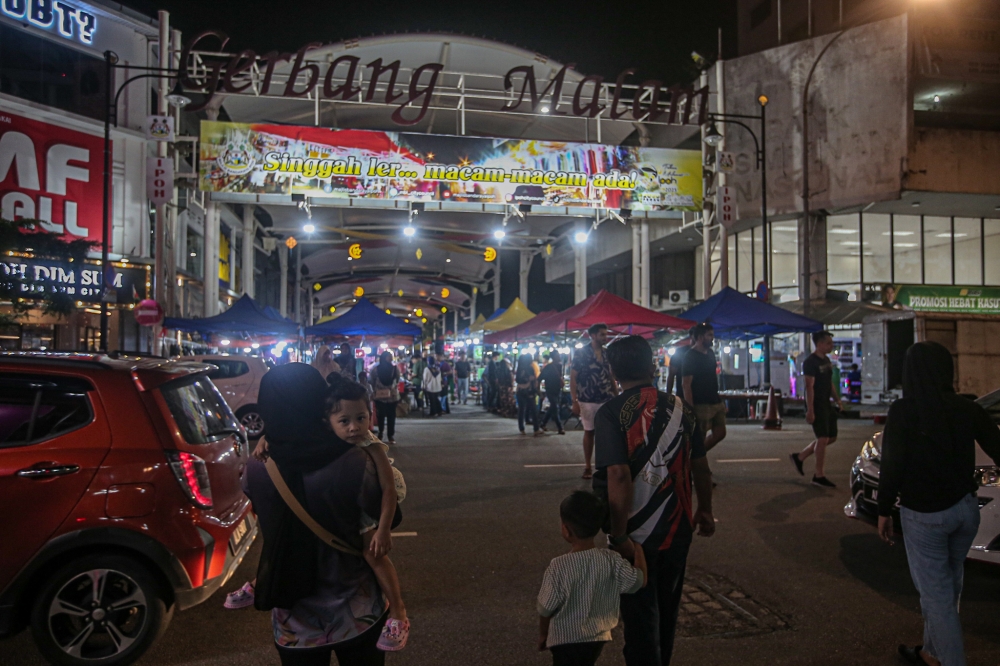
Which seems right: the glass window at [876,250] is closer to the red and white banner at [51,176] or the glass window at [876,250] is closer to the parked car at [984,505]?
the parked car at [984,505]

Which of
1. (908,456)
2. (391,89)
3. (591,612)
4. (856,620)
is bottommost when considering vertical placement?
(856,620)

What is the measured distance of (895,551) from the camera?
6.26 metres

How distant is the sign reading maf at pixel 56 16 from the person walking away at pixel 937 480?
20.5m

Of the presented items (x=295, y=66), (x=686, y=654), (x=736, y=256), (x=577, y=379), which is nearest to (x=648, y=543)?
(x=686, y=654)

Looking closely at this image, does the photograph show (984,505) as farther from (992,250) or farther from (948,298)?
(992,250)

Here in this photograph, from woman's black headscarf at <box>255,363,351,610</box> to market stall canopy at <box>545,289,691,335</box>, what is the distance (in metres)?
13.0

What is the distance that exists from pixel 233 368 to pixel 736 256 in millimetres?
20913

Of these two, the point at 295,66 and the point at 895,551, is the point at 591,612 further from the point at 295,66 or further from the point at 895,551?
the point at 295,66

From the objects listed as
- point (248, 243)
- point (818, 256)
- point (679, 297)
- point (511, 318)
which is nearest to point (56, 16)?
point (248, 243)

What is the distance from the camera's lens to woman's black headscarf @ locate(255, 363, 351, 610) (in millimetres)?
2510

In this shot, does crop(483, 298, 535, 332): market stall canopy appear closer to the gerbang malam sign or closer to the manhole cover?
the gerbang malam sign

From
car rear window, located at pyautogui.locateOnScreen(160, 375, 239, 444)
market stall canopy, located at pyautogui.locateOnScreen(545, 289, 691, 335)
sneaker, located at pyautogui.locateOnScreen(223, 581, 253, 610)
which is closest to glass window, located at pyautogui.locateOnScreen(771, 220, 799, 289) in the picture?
market stall canopy, located at pyautogui.locateOnScreen(545, 289, 691, 335)

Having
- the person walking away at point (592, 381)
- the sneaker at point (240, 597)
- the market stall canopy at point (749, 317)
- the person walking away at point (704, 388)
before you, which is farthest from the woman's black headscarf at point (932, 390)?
the market stall canopy at point (749, 317)

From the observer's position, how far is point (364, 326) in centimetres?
1823
